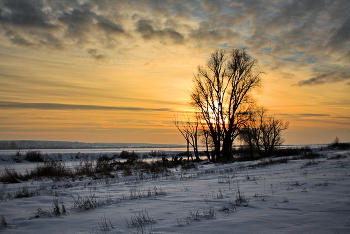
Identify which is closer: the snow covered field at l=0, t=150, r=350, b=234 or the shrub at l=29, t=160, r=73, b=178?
the snow covered field at l=0, t=150, r=350, b=234

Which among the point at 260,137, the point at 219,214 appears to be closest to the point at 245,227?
the point at 219,214

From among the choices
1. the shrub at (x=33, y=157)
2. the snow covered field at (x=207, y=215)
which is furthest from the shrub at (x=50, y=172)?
the shrub at (x=33, y=157)

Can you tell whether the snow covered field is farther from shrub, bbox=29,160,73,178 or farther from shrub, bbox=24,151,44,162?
shrub, bbox=24,151,44,162

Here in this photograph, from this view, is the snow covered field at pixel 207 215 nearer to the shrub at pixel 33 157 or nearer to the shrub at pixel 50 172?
the shrub at pixel 50 172

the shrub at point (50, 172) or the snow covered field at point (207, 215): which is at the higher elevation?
the snow covered field at point (207, 215)

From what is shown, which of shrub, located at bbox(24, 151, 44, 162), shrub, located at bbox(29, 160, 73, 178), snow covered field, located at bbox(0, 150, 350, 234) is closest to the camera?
snow covered field, located at bbox(0, 150, 350, 234)

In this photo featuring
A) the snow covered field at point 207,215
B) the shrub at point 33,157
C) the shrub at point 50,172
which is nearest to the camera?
the snow covered field at point 207,215

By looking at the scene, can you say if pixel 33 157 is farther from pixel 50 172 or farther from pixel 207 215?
pixel 207 215

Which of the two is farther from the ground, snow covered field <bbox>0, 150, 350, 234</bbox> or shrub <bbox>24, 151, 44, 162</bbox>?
snow covered field <bbox>0, 150, 350, 234</bbox>

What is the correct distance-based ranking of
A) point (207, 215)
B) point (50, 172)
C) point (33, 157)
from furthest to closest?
point (33, 157) → point (50, 172) → point (207, 215)

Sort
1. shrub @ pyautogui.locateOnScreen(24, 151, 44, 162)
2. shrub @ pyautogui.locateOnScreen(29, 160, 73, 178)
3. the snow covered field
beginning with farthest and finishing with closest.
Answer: shrub @ pyautogui.locateOnScreen(24, 151, 44, 162)
shrub @ pyautogui.locateOnScreen(29, 160, 73, 178)
the snow covered field

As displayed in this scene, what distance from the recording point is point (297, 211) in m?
4.16

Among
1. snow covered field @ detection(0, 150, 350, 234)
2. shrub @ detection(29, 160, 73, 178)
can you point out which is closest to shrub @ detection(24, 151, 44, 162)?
shrub @ detection(29, 160, 73, 178)

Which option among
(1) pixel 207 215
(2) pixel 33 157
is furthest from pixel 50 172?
(2) pixel 33 157
